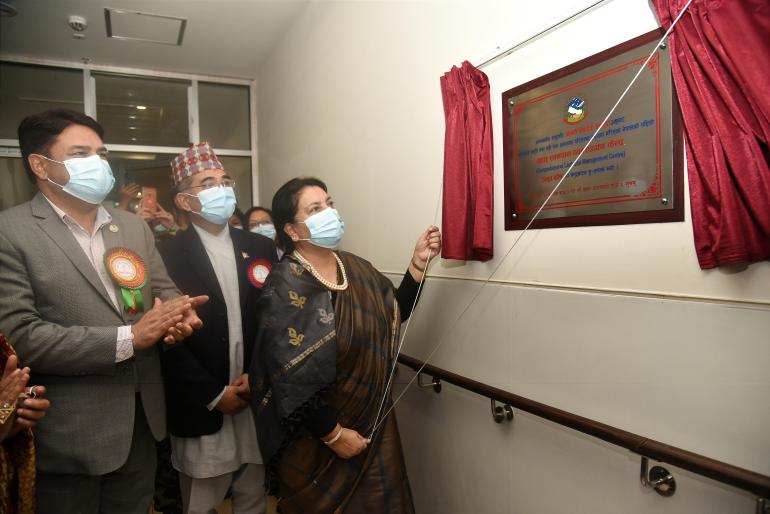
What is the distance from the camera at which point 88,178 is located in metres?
0.99

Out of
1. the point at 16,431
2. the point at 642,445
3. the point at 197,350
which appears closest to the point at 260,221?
the point at 197,350

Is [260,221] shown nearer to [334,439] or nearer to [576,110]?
[334,439]

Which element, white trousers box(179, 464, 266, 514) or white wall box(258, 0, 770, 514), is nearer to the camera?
white wall box(258, 0, 770, 514)

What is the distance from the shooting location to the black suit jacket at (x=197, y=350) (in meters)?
1.23

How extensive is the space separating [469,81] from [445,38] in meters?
0.24

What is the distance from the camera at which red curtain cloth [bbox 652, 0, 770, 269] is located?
666mm

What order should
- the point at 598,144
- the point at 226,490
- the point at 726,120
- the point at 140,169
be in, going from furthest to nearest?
the point at 226,490 < the point at 140,169 < the point at 598,144 < the point at 726,120

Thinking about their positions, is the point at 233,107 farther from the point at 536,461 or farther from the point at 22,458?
the point at 536,461

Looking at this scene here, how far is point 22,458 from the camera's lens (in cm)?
93

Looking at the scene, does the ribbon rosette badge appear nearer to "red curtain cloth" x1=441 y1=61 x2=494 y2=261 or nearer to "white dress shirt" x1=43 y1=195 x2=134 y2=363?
"white dress shirt" x1=43 y1=195 x2=134 y2=363

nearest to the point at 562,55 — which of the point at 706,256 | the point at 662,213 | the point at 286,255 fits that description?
the point at 662,213

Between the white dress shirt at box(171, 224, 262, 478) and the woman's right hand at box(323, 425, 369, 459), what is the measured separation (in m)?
0.38

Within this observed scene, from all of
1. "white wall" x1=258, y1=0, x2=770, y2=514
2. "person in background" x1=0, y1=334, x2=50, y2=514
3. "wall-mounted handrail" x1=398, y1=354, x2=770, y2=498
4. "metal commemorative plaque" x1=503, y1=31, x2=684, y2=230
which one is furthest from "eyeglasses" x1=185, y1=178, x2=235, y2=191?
"wall-mounted handrail" x1=398, y1=354, x2=770, y2=498

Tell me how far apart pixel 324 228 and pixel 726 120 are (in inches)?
34.3
